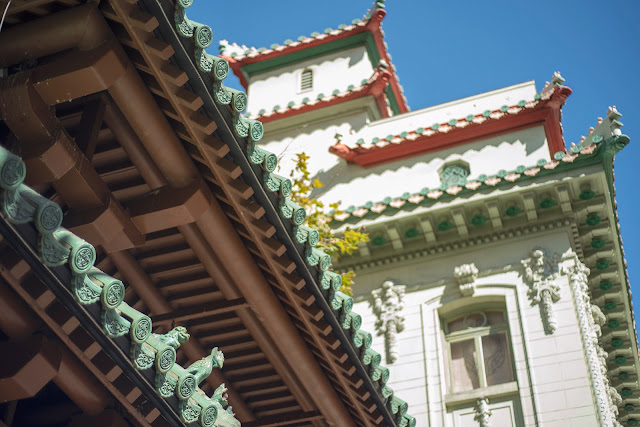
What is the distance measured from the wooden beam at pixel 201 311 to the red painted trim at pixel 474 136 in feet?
38.3

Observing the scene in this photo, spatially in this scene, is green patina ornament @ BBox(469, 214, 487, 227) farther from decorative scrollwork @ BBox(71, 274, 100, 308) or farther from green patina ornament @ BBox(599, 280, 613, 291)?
decorative scrollwork @ BBox(71, 274, 100, 308)

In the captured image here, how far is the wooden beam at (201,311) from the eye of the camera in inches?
347

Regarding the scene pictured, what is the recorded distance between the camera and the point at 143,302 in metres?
9.00

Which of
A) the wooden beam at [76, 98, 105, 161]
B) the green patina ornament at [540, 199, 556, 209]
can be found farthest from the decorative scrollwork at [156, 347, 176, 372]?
the green patina ornament at [540, 199, 556, 209]

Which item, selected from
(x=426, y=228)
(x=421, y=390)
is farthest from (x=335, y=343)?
(x=426, y=228)

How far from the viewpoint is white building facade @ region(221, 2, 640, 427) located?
16109mm

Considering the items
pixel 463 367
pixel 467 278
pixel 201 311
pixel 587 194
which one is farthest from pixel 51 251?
pixel 587 194

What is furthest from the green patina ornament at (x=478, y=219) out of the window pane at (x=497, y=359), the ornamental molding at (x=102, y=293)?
the ornamental molding at (x=102, y=293)

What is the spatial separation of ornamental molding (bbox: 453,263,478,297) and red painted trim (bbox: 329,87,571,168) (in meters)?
3.52

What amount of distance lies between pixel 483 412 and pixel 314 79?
10930 mm

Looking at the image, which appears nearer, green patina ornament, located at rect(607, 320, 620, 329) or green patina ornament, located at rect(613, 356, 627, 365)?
green patina ornament, located at rect(607, 320, 620, 329)

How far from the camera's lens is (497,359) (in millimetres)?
16734

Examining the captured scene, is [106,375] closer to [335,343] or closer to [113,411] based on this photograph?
[113,411]

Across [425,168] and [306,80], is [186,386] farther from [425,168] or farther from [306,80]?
[306,80]
